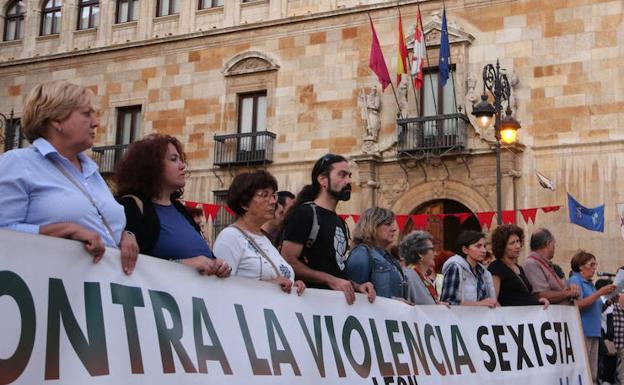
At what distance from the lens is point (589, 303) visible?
8555mm

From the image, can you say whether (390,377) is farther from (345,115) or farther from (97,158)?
(97,158)

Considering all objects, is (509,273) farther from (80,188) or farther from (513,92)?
(513,92)

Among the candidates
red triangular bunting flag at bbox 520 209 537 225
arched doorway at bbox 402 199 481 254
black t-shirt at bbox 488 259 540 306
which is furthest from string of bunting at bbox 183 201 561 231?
black t-shirt at bbox 488 259 540 306

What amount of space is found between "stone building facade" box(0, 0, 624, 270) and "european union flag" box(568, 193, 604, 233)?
2.45 feet

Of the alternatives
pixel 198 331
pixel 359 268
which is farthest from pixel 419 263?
pixel 198 331

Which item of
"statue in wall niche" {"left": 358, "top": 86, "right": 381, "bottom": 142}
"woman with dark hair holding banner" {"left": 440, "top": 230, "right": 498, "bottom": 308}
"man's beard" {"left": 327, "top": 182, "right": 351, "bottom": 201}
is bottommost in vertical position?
"woman with dark hair holding banner" {"left": 440, "top": 230, "right": 498, "bottom": 308}

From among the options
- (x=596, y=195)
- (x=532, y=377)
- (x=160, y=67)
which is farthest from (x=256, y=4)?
(x=532, y=377)

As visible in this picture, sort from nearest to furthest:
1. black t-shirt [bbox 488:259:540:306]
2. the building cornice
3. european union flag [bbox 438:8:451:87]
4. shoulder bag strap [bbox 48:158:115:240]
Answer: shoulder bag strap [bbox 48:158:115:240] < black t-shirt [bbox 488:259:540:306] < european union flag [bbox 438:8:451:87] < the building cornice

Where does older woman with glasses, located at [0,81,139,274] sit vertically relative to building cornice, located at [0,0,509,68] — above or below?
below

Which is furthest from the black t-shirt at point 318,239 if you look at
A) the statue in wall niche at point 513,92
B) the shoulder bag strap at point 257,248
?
the statue in wall niche at point 513,92

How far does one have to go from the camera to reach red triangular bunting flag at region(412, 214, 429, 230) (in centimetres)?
1825

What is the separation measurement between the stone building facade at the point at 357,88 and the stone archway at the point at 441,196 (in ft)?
0.09

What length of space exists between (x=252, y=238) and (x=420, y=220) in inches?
540

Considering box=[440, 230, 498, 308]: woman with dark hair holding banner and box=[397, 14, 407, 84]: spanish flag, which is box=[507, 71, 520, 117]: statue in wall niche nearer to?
box=[397, 14, 407, 84]: spanish flag
